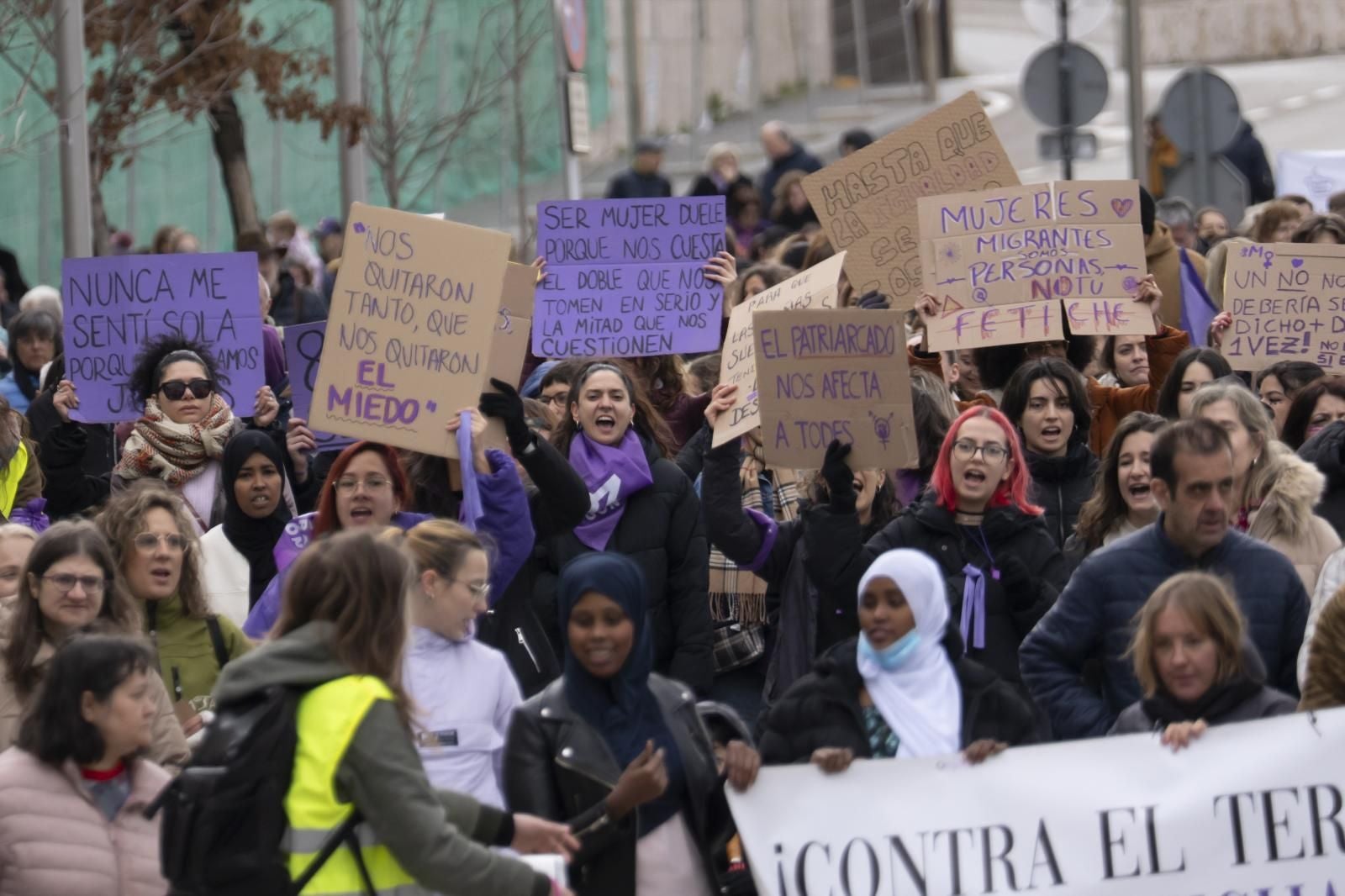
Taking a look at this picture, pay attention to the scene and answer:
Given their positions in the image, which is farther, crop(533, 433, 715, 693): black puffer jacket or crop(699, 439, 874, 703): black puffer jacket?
crop(533, 433, 715, 693): black puffer jacket

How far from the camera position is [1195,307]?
1098 cm

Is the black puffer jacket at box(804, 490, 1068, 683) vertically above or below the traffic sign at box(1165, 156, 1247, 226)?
below

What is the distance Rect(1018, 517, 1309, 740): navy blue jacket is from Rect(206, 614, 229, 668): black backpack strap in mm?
2280

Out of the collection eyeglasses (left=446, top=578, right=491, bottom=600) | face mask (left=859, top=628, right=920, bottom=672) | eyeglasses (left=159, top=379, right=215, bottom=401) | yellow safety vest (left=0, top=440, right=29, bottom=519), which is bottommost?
face mask (left=859, top=628, right=920, bottom=672)

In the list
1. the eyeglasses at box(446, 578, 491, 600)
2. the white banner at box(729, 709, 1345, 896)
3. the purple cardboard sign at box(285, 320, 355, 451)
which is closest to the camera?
the white banner at box(729, 709, 1345, 896)

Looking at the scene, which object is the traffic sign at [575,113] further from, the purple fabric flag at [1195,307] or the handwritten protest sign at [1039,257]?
the handwritten protest sign at [1039,257]

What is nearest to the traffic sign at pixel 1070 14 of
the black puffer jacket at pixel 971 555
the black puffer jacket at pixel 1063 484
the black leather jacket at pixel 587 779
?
the black puffer jacket at pixel 1063 484

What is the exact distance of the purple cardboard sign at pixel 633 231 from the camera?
392 inches

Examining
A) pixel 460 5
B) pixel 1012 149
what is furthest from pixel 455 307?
pixel 1012 149

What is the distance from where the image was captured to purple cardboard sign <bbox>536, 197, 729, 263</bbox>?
9961mm

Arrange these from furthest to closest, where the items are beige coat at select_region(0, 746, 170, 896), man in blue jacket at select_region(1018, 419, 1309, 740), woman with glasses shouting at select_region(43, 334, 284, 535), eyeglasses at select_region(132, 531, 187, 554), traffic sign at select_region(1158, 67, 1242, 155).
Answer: traffic sign at select_region(1158, 67, 1242, 155) → woman with glasses shouting at select_region(43, 334, 284, 535) → eyeglasses at select_region(132, 531, 187, 554) → man in blue jacket at select_region(1018, 419, 1309, 740) → beige coat at select_region(0, 746, 170, 896)

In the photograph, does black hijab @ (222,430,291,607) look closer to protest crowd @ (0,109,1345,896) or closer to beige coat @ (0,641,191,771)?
protest crowd @ (0,109,1345,896)

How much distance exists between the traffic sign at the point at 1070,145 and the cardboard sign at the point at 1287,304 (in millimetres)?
8005

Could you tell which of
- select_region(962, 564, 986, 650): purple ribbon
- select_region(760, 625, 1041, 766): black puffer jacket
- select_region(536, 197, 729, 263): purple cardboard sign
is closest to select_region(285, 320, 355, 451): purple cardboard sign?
select_region(536, 197, 729, 263): purple cardboard sign
